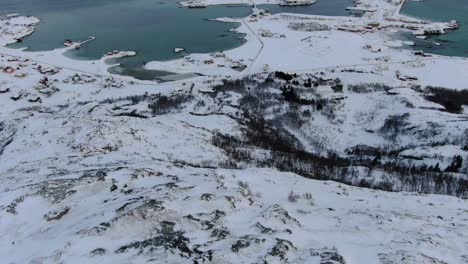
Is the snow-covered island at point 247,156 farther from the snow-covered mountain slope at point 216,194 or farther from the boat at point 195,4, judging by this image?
the boat at point 195,4

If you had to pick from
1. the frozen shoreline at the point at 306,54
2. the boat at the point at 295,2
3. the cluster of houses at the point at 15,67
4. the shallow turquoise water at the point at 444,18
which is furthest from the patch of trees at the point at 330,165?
the boat at the point at 295,2

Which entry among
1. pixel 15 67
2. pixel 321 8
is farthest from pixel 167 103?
pixel 321 8

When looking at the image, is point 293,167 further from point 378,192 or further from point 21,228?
point 21,228

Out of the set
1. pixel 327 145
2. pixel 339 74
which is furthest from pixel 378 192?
pixel 339 74

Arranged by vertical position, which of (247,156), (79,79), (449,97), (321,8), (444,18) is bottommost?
(449,97)

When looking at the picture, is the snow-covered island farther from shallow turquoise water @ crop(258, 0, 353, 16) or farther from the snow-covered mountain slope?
shallow turquoise water @ crop(258, 0, 353, 16)

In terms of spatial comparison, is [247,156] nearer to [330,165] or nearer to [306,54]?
[330,165]

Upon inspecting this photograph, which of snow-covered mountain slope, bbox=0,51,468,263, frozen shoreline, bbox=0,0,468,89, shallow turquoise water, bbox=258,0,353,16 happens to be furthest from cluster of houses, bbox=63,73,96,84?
shallow turquoise water, bbox=258,0,353,16
